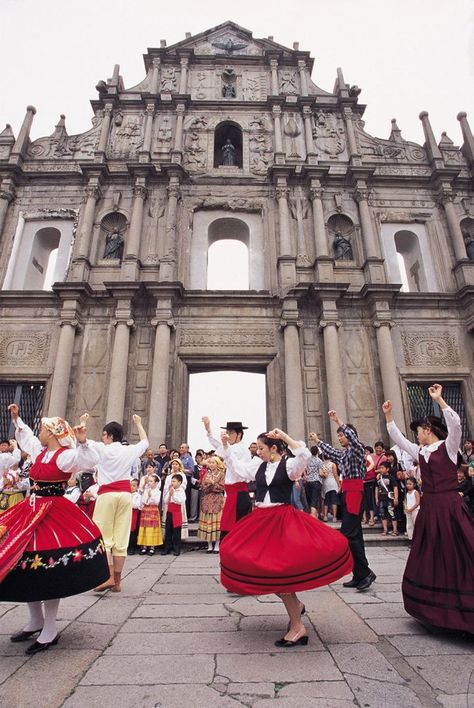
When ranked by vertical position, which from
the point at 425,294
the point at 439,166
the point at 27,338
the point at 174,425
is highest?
the point at 439,166

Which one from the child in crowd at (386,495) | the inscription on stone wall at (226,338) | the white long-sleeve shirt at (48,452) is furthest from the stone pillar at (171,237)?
the white long-sleeve shirt at (48,452)

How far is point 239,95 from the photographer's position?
1752 cm

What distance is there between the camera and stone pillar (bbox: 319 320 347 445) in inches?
464

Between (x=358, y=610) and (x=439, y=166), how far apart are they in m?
16.1

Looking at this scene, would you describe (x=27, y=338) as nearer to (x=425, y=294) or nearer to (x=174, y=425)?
(x=174, y=425)

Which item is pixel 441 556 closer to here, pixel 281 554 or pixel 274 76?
pixel 281 554

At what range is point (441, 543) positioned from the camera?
350cm

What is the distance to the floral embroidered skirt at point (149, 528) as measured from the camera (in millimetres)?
7602

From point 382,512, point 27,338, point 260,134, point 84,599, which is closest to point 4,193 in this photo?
point 27,338

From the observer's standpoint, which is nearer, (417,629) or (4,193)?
(417,629)

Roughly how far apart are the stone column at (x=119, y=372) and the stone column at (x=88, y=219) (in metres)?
3.09

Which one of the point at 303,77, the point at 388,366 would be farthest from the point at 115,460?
the point at 303,77

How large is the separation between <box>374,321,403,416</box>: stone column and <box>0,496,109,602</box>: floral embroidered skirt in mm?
10112

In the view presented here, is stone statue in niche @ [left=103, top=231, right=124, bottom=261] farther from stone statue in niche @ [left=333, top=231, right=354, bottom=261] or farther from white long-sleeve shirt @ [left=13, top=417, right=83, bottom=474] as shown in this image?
white long-sleeve shirt @ [left=13, top=417, right=83, bottom=474]
